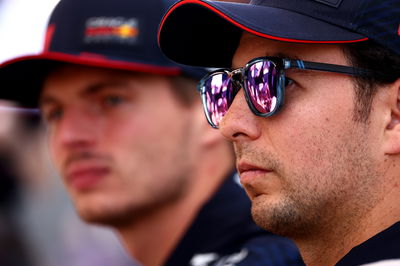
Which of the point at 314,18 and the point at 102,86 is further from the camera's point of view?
the point at 102,86

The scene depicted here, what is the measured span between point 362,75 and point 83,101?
167cm

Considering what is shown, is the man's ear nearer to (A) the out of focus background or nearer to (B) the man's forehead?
(B) the man's forehead

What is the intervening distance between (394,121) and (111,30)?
169 cm

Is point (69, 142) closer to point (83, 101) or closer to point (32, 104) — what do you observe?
point (83, 101)

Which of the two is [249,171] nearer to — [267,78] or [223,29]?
[267,78]

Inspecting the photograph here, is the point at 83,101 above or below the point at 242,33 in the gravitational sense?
below

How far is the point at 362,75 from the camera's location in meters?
2.06

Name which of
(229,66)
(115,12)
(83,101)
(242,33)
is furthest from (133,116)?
(242,33)

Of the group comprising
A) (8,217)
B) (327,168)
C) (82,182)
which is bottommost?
(8,217)

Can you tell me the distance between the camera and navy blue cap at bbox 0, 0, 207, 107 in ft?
11.2

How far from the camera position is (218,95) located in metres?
2.37

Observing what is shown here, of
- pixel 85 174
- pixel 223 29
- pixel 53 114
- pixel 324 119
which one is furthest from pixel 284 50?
pixel 53 114

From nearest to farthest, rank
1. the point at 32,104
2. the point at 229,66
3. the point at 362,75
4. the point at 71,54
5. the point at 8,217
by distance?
the point at 362,75 < the point at 229,66 < the point at 71,54 < the point at 32,104 < the point at 8,217

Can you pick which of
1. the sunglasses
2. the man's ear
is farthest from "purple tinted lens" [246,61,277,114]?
the man's ear
